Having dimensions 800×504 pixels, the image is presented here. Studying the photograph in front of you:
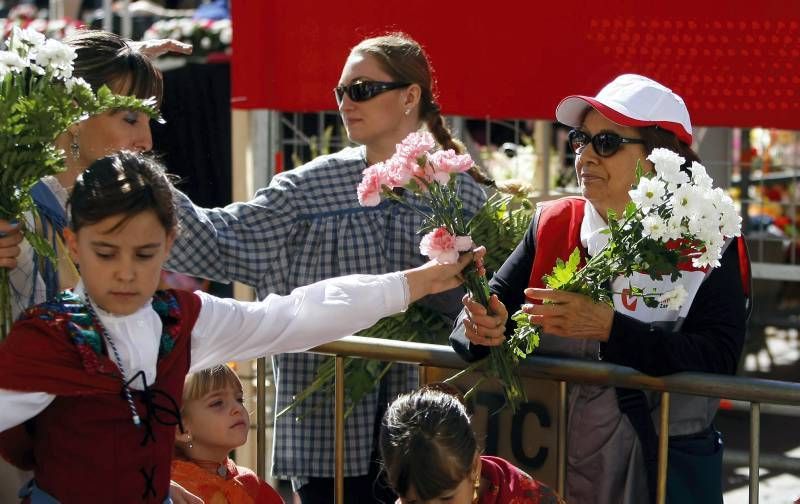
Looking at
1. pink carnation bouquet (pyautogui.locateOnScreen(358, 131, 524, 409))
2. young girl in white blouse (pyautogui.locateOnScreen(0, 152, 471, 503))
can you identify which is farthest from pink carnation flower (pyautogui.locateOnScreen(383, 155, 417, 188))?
young girl in white blouse (pyautogui.locateOnScreen(0, 152, 471, 503))

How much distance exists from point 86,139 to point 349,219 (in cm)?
83

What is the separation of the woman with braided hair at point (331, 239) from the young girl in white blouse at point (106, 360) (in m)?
1.09

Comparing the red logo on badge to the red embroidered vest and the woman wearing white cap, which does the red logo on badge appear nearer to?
the woman wearing white cap

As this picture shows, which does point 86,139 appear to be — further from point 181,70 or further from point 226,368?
point 181,70

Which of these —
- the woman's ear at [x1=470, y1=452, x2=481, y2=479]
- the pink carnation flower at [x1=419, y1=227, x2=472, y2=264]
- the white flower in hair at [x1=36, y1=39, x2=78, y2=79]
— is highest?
the white flower in hair at [x1=36, y1=39, x2=78, y2=79]

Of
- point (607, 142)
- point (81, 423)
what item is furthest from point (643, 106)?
point (81, 423)

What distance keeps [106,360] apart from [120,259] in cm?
20

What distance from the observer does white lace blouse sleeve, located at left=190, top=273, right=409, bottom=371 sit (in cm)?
271

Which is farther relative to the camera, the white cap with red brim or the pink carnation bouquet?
the white cap with red brim

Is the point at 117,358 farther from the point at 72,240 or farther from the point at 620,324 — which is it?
the point at 620,324

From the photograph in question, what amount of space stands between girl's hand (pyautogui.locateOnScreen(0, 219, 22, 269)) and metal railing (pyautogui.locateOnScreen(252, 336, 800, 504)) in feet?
3.16

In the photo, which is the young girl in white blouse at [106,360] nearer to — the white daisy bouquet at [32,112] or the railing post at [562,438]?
the white daisy bouquet at [32,112]

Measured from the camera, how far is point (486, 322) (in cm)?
304

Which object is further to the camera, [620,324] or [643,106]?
[643,106]
